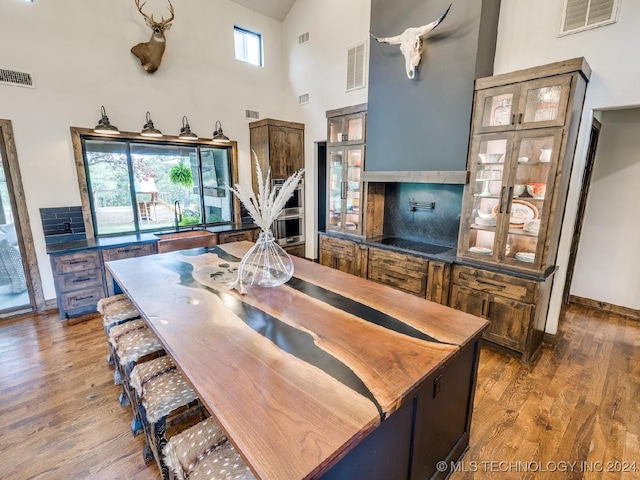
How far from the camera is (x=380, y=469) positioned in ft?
3.68

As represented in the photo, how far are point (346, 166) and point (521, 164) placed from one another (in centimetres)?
202

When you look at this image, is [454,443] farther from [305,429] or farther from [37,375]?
[37,375]

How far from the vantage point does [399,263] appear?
3475 millimetres

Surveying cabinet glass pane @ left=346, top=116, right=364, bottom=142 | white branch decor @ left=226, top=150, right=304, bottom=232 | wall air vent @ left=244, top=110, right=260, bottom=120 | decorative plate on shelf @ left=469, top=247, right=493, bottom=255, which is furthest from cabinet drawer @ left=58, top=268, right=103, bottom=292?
decorative plate on shelf @ left=469, top=247, right=493, bottom=255

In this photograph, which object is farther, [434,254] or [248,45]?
[248,45]

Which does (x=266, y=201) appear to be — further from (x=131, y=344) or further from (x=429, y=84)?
(x=429, y=84)

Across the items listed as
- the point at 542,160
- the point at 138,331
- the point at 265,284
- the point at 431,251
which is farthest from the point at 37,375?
the point at 542,160

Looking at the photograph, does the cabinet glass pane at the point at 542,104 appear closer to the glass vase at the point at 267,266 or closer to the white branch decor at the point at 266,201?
the white branch decor at the point at 266,201

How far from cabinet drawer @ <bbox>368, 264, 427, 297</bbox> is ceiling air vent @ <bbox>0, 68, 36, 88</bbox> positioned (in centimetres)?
444

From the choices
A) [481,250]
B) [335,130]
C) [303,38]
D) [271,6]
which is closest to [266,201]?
[481,250]

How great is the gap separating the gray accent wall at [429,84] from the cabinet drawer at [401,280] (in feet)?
3.91

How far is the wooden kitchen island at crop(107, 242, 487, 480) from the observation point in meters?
0.88

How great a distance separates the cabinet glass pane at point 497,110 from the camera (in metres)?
2.61

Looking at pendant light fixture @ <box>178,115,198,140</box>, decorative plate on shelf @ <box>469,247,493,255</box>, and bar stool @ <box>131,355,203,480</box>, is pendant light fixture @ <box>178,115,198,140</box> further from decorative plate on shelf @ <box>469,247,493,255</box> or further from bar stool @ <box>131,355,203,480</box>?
decorative plate on shelf @ <box>469,247,493,255</box>
